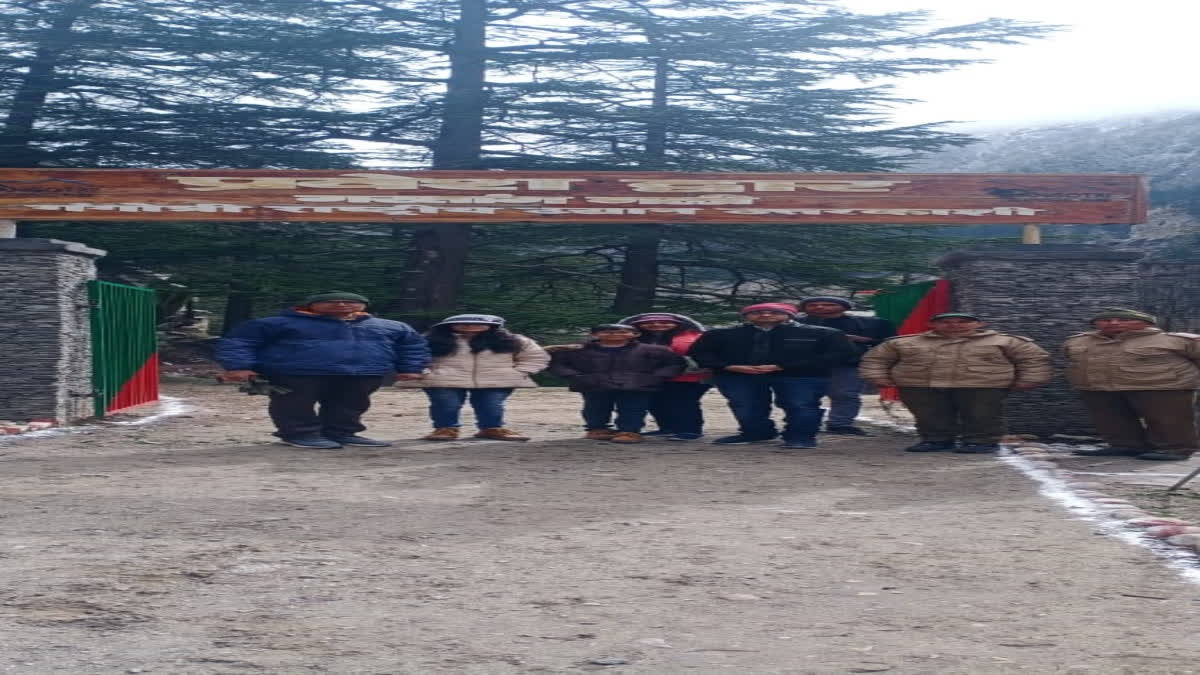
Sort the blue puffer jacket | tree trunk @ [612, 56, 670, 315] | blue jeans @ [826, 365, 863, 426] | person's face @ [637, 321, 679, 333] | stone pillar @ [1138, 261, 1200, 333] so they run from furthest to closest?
tree trunk @ [612, 56, 670, 315]
stone pillar @ [1138, 261, 1200, 333]
blue jeans @ [826, 365, 863, 426]
person's face @ [637, 321, 679, 333]
the blue puffer jacket

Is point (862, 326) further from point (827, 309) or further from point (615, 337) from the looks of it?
point (615, 337)

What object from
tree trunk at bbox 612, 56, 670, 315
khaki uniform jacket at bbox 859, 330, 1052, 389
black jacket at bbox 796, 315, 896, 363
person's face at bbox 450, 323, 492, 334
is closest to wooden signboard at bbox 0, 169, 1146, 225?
black jacket at bbox 796, 315, 896, 363

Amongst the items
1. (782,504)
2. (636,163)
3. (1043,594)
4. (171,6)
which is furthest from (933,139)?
(1043,594)

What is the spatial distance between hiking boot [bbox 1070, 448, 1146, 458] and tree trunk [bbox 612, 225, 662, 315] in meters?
15.4

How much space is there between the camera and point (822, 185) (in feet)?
42.8

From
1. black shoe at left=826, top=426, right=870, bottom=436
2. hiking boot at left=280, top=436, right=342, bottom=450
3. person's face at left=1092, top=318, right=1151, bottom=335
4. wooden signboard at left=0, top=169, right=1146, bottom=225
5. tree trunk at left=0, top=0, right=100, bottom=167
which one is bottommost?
black shoe at left=826, top=426, right=870, bottom=436

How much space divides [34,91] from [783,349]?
21.3 metres

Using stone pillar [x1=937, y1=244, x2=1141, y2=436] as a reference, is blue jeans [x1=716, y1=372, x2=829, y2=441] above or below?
below

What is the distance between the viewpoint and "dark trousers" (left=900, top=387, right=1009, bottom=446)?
10867 mm

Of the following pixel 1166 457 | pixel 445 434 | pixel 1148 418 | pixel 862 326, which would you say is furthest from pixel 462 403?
pixel 1166 457

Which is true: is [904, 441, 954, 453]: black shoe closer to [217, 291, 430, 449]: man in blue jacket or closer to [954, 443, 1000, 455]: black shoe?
[954, 443, 1000, 455]: black shoe

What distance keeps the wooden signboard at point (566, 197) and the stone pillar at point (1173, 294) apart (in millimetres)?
3551

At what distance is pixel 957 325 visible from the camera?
1100cm

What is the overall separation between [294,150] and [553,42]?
18.7 feet
